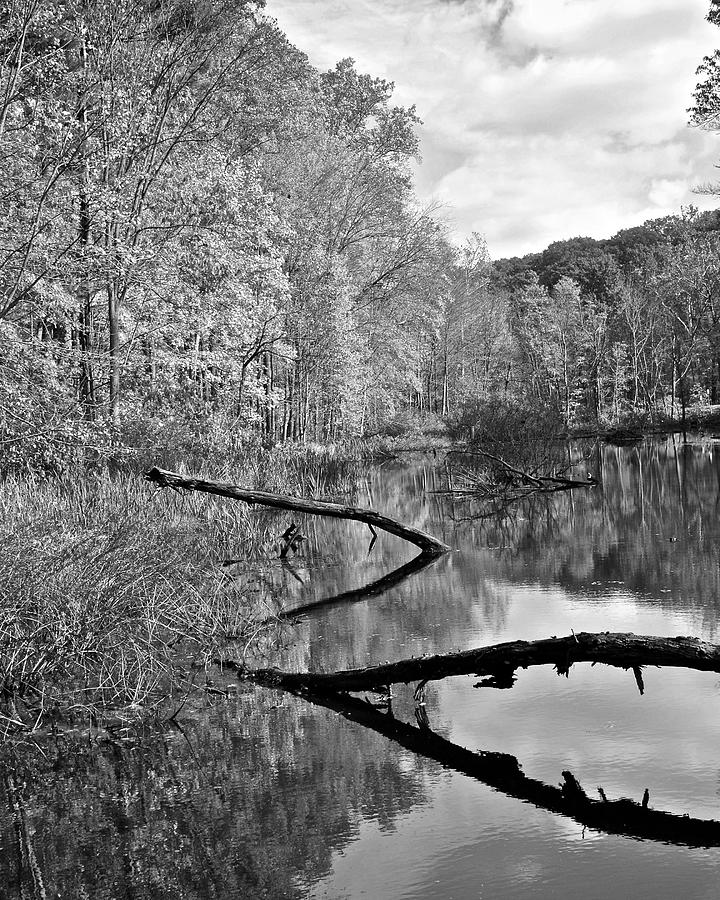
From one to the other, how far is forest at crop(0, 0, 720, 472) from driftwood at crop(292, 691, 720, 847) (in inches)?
159

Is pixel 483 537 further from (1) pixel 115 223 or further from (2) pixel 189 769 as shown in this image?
(2) pixel 189 769

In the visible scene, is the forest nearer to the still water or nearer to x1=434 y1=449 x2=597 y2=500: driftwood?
x1=434 y1=449 x2=597 y2=500: driftwood

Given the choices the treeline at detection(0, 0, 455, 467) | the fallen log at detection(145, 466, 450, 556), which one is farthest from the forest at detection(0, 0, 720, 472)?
the fallen log at detection(145, 466, 450, 556)

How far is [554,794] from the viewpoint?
499cm

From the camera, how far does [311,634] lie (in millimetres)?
8875

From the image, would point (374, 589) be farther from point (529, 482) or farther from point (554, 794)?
point (529, 482)

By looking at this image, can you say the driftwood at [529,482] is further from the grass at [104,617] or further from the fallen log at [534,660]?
the fallen log at [534,660]

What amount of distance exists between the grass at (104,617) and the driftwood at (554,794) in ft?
5.29

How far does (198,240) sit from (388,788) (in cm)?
1573

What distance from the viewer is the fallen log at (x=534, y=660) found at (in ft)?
16.6

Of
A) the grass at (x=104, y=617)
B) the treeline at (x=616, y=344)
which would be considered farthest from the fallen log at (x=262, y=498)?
the treeline at (x=616, y=344)

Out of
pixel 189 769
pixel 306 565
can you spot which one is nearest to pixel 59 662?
pixel 189 769

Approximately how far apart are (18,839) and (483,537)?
1110 centimetres

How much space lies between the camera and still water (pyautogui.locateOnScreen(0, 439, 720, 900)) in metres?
4.17
